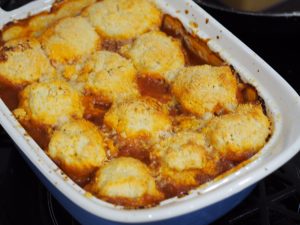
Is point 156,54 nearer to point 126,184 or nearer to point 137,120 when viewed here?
point 137,120

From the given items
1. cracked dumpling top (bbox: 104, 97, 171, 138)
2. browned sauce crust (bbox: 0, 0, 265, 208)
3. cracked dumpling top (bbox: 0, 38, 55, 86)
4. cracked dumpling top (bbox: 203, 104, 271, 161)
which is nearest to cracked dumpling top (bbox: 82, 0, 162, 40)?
browned sauce crust (bbox: 0, 0, 265, 208)

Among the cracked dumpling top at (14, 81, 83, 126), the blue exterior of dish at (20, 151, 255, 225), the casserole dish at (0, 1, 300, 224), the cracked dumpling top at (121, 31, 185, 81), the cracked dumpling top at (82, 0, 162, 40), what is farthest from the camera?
the cracked dumpling top at (82, 0, 162, 40)

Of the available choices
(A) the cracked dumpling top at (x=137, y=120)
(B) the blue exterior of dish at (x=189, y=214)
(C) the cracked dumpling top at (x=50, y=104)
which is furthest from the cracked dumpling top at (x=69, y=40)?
(B) the blue exterior of dish at (x=189, y=214)

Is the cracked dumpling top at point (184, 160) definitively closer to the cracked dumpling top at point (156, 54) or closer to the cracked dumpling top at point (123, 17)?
the cracked dumpling top at point (156, 54)

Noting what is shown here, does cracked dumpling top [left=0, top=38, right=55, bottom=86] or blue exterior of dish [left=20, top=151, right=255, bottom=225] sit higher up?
cracked dumpling top [left=0, top=38, right=55, bottom=86]

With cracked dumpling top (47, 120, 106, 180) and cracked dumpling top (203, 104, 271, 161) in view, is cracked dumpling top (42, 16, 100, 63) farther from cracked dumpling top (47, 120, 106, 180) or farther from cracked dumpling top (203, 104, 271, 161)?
cracked dumpling top (203, 104, 271, 161)
